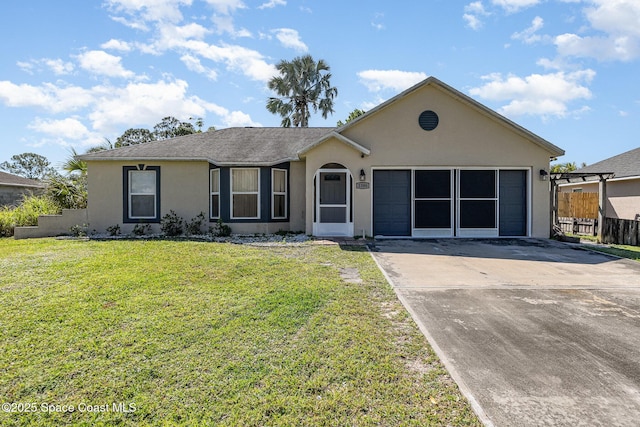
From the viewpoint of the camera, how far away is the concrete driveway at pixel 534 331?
286 centimetres

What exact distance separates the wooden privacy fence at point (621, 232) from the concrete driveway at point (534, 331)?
16.7 feet

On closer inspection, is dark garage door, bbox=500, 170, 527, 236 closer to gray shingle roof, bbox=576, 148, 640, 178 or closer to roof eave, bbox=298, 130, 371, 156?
roof eave, bbox=298, 130, 371, 156

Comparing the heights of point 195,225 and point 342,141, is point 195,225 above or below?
below

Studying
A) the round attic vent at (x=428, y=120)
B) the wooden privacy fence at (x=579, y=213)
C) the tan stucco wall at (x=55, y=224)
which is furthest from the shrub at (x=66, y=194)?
the wooden privacy fence at (x=579, y=213)

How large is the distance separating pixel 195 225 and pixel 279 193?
3.33 metres

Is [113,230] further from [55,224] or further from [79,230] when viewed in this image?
[55,224]

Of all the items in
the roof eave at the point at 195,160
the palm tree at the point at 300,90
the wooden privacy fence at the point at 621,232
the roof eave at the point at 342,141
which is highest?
the palm tree at the point at 300,90

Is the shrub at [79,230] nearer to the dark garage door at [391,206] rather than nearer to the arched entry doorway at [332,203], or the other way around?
the arched entry doorway at [332,203]

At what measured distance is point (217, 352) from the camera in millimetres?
3688

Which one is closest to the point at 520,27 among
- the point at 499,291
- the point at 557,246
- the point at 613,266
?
the point at 557,246

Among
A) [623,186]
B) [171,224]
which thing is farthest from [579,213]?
[171,224]

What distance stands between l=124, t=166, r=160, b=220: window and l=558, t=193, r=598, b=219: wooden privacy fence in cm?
1954

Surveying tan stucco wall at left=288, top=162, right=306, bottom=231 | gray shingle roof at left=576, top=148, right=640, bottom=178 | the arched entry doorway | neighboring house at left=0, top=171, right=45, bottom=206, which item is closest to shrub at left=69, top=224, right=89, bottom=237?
tan stucco wall at left=288, top=162, right=306, bottom=231

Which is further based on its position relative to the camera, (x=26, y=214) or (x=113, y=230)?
(x=26, y=214)
